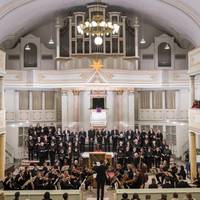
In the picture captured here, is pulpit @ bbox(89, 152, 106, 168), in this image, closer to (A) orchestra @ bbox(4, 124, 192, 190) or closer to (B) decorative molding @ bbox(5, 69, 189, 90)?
(A) orchestra @ bbox(4, 124, 192, 190)

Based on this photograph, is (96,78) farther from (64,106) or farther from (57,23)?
(57,23)

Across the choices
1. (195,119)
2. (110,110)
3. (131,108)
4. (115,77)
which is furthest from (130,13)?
(195,119)

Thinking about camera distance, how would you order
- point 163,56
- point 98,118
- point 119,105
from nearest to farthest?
point 98,118
point 119,105
point 163,56

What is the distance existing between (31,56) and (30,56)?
0.06 meters

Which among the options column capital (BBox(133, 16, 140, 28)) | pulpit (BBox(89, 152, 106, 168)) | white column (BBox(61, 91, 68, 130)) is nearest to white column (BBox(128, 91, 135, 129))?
white column (BBox(61, 91, 68, 130))

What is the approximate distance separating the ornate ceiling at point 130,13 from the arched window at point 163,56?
1.07 meters

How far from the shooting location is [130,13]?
71.0 ft

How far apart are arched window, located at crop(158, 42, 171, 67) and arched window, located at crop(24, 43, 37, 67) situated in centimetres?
721

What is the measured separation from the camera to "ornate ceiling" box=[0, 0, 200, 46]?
15.2 meters

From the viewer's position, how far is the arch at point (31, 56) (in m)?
21.8

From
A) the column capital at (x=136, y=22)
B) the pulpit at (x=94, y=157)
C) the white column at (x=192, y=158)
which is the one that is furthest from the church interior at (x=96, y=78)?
the pulpit at (x=94, y=157)

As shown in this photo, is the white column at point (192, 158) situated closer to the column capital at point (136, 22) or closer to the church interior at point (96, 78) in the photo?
the church interior at point (96, 78)

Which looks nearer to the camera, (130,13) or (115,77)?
(115,77)

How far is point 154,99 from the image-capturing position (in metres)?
21.9
